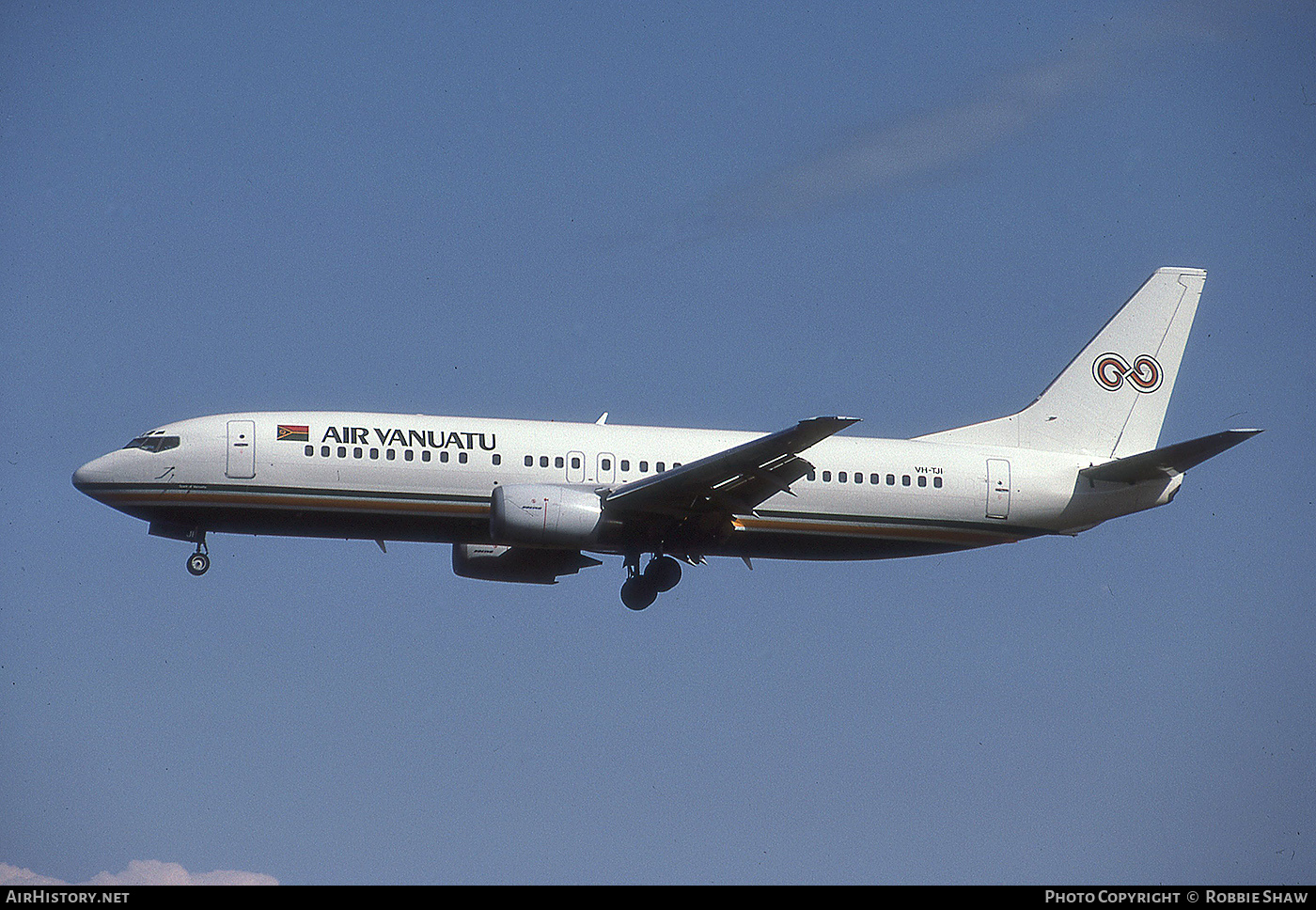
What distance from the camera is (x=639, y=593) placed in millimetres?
40688

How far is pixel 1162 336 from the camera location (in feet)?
149

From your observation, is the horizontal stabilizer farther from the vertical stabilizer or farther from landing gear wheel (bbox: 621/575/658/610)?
landing gear wheel (bbox: 621/575/658/610)

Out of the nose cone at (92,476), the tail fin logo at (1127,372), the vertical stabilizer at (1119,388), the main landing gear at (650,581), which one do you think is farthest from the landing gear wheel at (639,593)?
the tail fin logo at (1127,372)

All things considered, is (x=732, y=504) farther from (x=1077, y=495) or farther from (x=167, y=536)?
(x=167, y=536)

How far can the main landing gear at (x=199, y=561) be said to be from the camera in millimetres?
38062

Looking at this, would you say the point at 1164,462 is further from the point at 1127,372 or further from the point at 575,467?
the point at 575,467

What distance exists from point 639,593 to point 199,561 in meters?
11.0

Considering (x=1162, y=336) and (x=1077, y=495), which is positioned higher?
(x=1162, y=336)

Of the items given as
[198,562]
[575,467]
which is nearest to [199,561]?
[198,562]

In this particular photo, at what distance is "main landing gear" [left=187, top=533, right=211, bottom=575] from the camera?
38.1m

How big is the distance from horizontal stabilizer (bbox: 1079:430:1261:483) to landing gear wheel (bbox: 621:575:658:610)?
38.6ft
